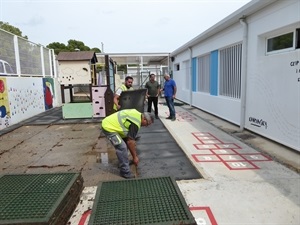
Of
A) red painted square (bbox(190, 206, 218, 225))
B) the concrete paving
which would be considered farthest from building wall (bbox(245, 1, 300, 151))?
red painted square (bbox(190, 206, 218, 225))

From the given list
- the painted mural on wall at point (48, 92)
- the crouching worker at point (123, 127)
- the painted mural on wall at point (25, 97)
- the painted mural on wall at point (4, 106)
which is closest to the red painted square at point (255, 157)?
the crouching worker at point (123, 127)

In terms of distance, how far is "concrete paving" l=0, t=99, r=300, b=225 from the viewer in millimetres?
3207

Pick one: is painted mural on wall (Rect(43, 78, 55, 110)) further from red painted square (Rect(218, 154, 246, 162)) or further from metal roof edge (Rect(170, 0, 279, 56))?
red painted square (Rect(218, 154, 246, 162))

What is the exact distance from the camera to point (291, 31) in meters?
5.64

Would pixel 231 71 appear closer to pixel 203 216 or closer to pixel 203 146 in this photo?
pixel 203 146

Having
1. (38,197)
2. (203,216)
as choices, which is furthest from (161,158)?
(38,197)


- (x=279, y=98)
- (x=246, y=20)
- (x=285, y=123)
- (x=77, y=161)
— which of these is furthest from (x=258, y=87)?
(x=77, y=161)

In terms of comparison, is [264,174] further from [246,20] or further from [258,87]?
[246,20]

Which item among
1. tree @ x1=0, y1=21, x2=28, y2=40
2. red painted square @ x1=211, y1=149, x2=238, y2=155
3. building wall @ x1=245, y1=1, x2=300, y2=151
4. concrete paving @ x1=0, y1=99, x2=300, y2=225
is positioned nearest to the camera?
concrete paving @ x1=0, y1=99, x2=300, y2=225

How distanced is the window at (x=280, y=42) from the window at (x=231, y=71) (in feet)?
5.15

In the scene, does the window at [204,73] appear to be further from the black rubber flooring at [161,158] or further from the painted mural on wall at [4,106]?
the painted mural on wall at [4,106]

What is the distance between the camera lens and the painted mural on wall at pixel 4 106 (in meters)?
8.65

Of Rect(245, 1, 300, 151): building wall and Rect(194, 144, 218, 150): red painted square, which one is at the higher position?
Rect(245, 1, 300, 151): building wall

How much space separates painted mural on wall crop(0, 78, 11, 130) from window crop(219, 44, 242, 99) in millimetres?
7896
